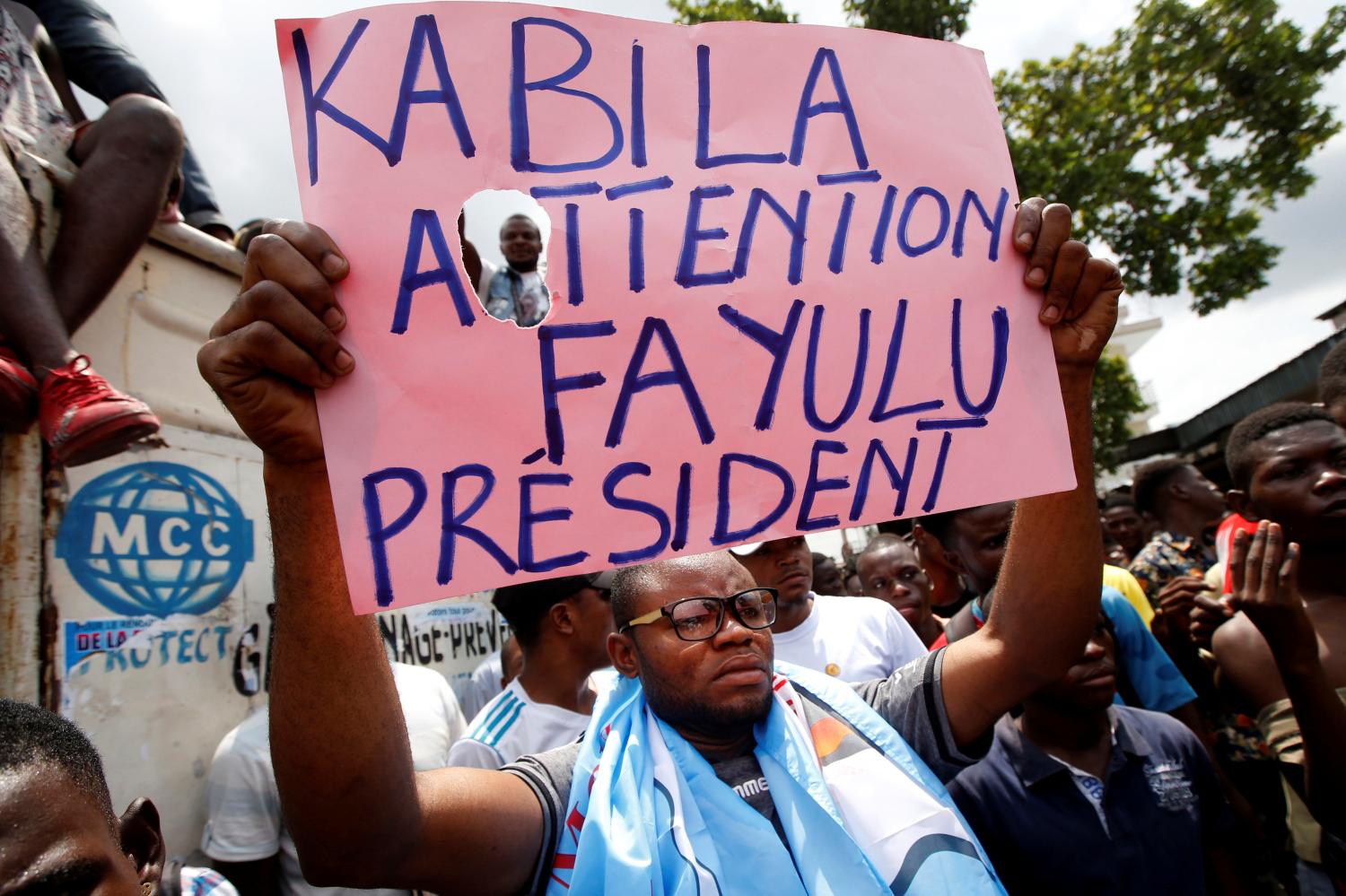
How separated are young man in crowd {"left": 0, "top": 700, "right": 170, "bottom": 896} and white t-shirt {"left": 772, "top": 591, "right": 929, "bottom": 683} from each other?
6.59ft

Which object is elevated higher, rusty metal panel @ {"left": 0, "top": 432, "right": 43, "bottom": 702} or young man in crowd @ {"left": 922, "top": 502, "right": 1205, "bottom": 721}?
rusty metal panel @ {"left": 0, "top": 432, "right": 43, "bottom": 702}

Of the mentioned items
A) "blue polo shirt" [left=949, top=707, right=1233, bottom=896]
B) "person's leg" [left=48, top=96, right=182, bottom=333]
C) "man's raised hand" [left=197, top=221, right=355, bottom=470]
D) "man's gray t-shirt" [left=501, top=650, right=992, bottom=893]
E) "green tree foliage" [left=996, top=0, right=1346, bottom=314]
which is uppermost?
"green tree foliage" [left=996, top=0, right=1346, bottom=314]

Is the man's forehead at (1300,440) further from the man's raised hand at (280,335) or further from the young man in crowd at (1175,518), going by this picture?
the man's raised hand at (280,335)

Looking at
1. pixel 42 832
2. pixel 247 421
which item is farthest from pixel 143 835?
pixel 247 421

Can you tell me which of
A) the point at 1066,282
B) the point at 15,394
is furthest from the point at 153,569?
the point at 1066,282

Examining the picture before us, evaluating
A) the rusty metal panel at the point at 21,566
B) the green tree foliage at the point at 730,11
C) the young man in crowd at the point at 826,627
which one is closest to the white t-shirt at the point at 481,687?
the young man in crowd at the point at 826,627

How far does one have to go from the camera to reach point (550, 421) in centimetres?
115

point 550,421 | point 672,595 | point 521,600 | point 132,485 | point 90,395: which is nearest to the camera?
point 550,421

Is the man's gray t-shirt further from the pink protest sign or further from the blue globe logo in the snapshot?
the blue globe logo

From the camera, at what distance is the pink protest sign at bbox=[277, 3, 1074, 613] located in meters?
1.10

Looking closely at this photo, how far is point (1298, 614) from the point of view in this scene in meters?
2.04

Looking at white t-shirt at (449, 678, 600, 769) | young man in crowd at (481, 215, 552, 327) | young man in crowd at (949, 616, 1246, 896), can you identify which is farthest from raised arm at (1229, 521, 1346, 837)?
young man in crowd at (481, 215, 552, 327)

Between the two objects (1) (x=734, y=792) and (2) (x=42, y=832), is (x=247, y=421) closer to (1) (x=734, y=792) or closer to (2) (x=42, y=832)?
(2) (x=42, y=832)

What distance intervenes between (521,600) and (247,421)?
2.17 metres
